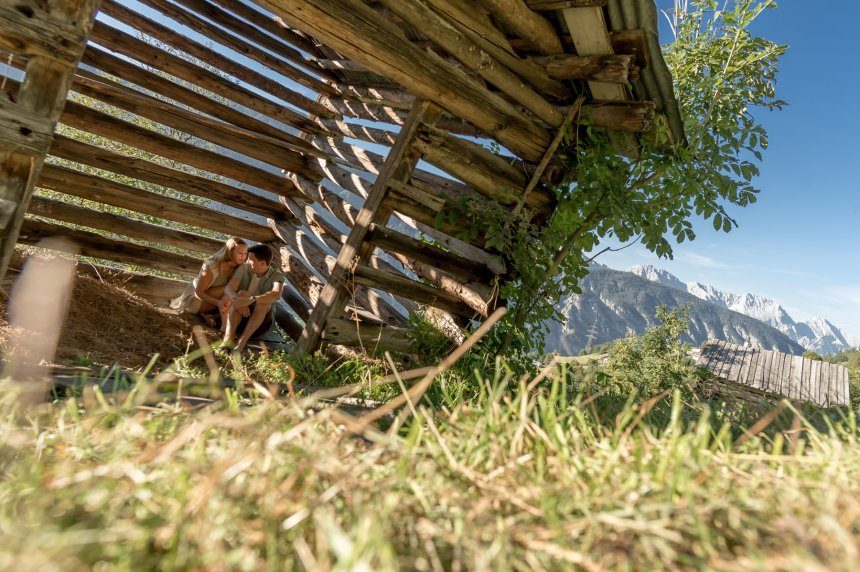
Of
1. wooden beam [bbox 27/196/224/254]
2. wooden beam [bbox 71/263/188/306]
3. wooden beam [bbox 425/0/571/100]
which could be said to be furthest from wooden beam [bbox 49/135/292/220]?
wooden beam [bbox 425/0/571/100]

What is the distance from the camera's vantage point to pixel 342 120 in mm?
6762

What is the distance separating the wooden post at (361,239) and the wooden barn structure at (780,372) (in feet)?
64.4

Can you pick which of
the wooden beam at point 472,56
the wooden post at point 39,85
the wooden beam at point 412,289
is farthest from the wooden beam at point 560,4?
the wooden post at point 39,85

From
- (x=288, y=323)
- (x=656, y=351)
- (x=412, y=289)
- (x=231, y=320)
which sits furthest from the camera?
(x=656, y=351)

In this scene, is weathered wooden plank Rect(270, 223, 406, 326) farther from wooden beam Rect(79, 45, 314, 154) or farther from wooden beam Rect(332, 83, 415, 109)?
wooden beam Rect(332, 83, 415, 109)

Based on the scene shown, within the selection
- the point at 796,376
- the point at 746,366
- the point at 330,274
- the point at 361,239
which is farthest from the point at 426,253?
the point at 796,376

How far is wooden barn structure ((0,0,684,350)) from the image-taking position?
301 centimetres

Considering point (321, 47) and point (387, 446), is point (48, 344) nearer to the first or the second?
point (387, 446)

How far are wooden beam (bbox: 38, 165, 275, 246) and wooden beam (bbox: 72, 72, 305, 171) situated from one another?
834mm

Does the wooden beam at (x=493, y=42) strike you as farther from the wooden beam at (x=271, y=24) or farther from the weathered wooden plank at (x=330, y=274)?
the wooden beam at (x=271, y=24)

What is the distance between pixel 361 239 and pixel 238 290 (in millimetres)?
1825

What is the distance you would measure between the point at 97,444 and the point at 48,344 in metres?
3.66

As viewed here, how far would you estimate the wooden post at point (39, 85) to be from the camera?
2.23 metres

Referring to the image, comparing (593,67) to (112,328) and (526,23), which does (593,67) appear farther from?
(112,328)
